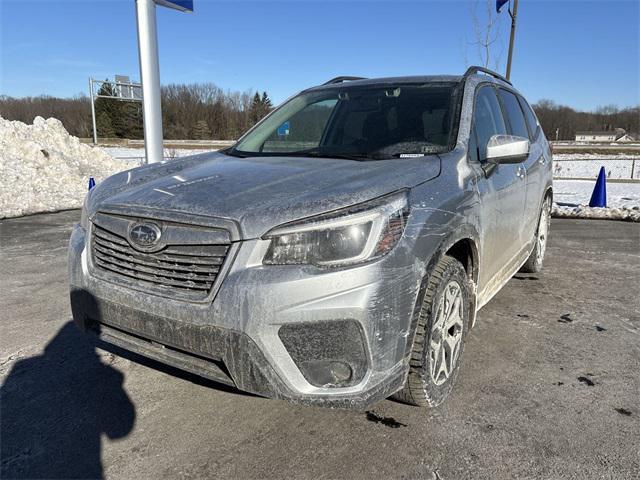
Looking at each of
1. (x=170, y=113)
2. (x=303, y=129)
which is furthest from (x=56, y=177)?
(x=170, y=113)

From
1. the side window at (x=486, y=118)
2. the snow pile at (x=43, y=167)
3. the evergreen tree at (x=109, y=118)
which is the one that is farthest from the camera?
the evergreen tree at (x=109, y=118)

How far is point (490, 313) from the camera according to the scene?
4070 mm

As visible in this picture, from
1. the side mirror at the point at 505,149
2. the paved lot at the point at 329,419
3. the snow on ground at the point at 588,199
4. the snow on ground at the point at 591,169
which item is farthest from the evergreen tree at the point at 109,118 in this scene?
the side mirror at the point at 505,149

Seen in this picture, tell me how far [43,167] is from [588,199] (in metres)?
12.4

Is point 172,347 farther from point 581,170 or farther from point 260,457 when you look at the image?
point 581,170

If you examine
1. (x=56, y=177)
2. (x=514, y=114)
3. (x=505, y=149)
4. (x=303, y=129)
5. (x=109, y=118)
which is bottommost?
(x=56, y=177)

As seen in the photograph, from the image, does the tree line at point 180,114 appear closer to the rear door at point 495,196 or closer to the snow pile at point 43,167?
the snow pile at point 43,167

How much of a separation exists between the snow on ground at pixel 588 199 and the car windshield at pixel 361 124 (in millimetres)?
6690

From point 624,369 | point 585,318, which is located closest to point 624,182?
point 585,318

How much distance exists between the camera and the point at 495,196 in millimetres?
3125

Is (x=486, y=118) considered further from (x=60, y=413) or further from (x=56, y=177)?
(x=56, y=177)

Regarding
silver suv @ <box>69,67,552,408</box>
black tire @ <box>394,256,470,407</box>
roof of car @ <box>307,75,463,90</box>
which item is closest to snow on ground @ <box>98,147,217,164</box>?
roof of car @ <box>307,75,463,90</box>

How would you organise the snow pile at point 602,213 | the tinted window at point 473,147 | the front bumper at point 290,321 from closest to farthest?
1. the front bumper at point 290,321
2. the tinted window at point 473,147
3. the snow pile at point 602,213

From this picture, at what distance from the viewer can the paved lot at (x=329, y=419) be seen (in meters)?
2.16
